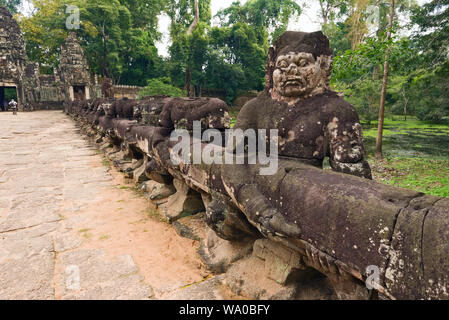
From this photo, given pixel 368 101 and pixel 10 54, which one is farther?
pixel 10 54

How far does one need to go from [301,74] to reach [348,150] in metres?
0.63

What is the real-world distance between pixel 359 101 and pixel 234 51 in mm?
15483

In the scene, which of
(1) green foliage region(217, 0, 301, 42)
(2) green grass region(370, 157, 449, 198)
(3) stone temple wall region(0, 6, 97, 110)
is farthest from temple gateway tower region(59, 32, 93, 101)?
(2) green grass region(370, 157, 449, 198)

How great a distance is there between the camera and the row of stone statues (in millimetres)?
1123

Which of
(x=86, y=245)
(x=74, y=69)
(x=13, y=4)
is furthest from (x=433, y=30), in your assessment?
(x=13, y=4)

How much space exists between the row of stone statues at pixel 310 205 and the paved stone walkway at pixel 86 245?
37cm

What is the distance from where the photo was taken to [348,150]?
72.7 inches

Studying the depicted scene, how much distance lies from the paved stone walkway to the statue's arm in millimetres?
1281

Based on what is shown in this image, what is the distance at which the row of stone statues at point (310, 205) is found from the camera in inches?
→ 44.2

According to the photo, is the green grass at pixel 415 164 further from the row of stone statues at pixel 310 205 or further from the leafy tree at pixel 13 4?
the leafy tree at pixel 13 4

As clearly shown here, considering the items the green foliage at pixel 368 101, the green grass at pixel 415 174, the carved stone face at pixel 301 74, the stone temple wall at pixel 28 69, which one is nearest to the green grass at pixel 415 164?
the green grass at pixel 415 174

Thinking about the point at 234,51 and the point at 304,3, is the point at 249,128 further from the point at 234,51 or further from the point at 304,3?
the point at 234,51

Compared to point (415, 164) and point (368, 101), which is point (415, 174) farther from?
point (368, 101)

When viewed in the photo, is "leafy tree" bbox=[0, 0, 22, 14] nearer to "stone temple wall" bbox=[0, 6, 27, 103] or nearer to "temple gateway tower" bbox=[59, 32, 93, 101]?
"stone temple wall" bbox=[0, 6, 27, 103]
